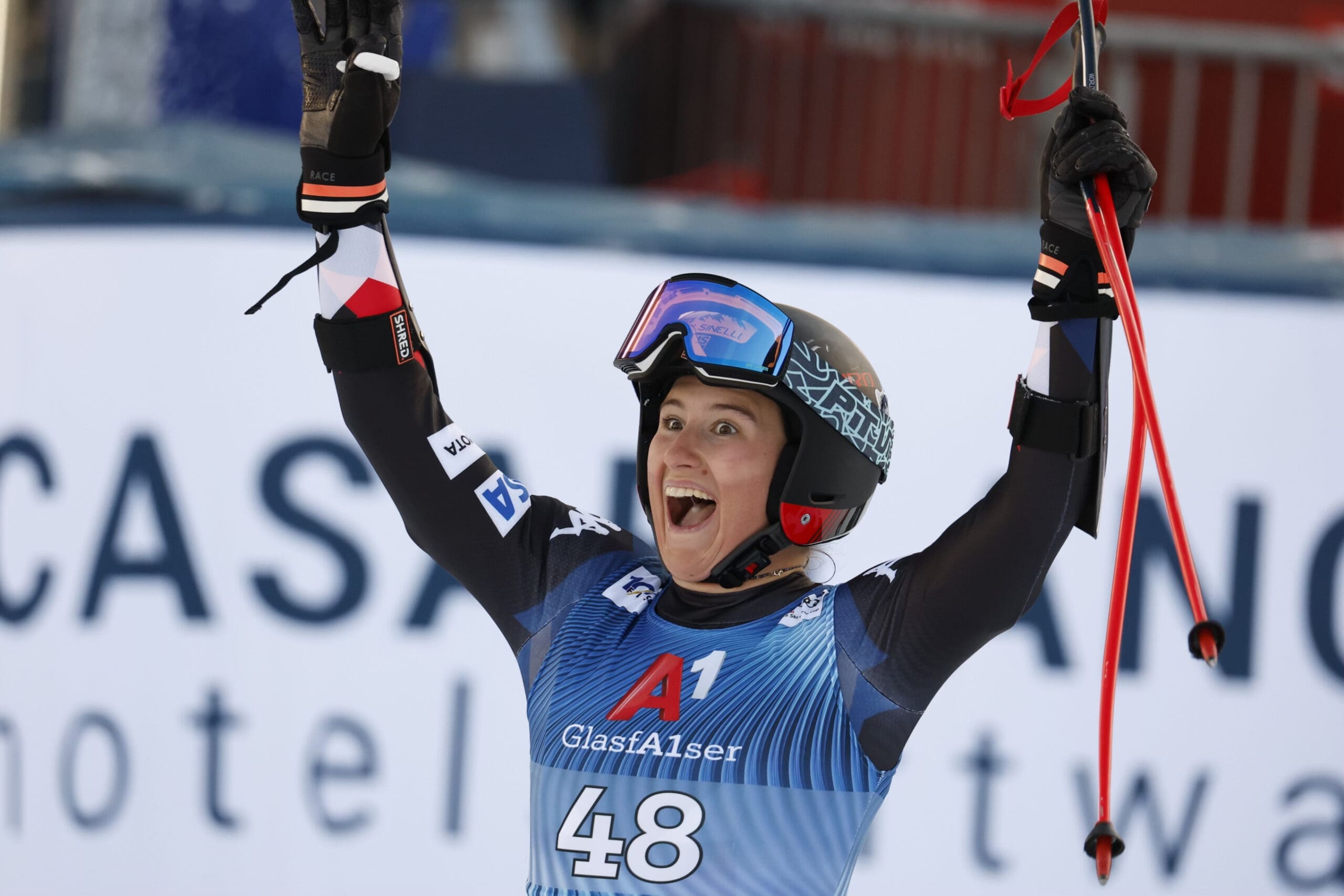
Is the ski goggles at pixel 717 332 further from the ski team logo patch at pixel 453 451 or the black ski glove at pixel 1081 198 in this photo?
the black ski glove at pixel 1081 198

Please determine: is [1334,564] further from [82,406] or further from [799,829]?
[82,406]

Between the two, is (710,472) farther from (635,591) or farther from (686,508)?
(635,591)

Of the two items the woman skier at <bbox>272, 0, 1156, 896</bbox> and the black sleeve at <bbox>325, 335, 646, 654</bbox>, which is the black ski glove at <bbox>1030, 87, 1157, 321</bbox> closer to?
the woman skier at <bbox>272, 0, 1156, 896</bbox>

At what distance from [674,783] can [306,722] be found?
2.22 meters

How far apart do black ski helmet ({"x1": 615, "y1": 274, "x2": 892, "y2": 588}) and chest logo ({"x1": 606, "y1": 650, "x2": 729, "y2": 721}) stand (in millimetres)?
157

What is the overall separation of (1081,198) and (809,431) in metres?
0.58

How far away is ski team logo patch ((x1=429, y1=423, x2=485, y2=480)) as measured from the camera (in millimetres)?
2611

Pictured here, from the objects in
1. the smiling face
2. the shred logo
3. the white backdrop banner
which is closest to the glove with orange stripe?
the shred logo

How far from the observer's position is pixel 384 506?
4.46m

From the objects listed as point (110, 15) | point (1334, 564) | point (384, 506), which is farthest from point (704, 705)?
point (110, 15)

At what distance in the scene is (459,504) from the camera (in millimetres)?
2627

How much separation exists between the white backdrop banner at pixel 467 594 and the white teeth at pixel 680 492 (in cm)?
184

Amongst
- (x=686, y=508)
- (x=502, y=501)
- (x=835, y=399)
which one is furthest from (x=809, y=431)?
(x=502, y=501)

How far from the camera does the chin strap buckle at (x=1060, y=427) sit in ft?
7.18
